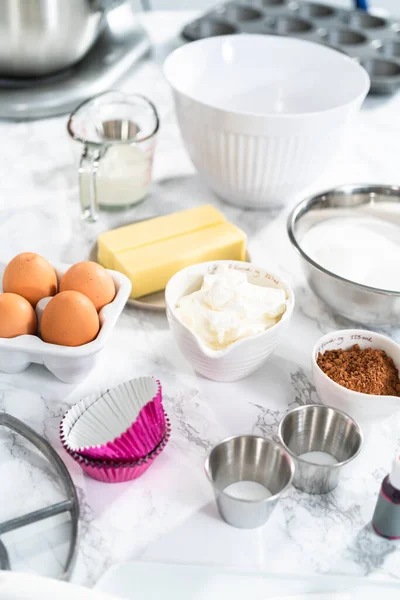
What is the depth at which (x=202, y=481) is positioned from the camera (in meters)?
0.76

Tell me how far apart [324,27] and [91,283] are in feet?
3.41

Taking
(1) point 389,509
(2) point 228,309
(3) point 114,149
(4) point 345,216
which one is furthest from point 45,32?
(1) point 389,509

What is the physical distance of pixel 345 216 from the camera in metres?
1.08

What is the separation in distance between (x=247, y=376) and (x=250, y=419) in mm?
72

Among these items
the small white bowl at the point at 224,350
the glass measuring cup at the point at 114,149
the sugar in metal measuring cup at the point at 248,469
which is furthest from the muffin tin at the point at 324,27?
the sugar in metal measuring cup at the point at 248,469

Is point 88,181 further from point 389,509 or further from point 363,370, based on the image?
point 389,509

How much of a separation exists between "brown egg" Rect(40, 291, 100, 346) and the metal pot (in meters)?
0.70

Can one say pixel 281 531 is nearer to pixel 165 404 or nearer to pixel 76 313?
pixel 165 404

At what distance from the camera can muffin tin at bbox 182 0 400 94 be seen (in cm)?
152

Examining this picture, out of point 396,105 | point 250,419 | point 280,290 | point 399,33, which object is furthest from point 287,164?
point 399,33

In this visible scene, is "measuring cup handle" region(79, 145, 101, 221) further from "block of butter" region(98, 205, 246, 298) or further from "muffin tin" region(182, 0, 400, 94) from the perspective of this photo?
"muffin tin" region(182, 0, 400, 94)

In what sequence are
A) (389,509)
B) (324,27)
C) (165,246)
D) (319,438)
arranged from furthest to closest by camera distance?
(324,27) < (165,246) < (319,438) < (389,509)

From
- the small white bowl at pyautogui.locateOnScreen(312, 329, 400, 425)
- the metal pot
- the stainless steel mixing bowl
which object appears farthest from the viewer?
the metal pot

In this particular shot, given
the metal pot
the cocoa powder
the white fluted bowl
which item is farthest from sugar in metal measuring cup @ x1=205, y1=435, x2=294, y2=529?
the metal pot
